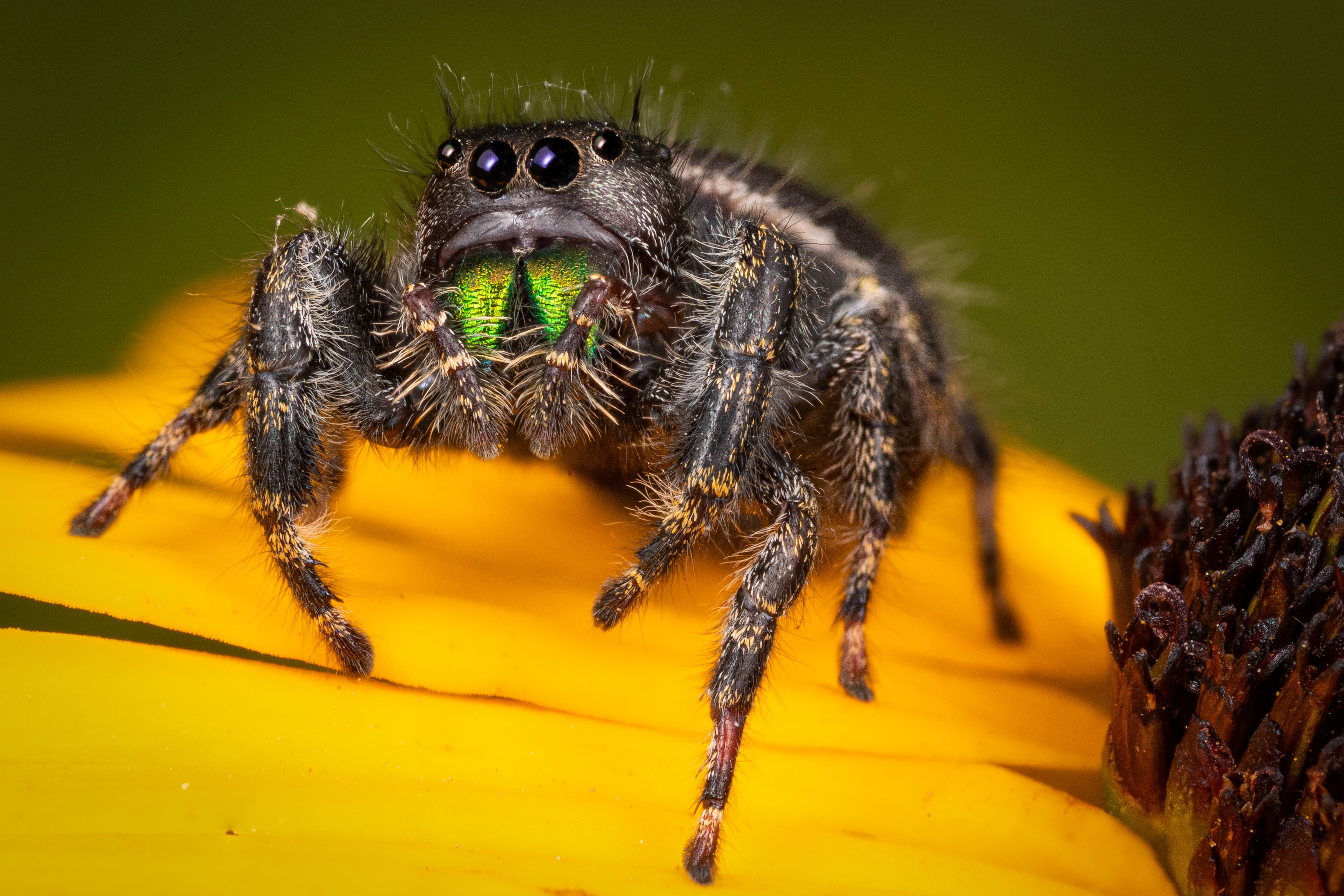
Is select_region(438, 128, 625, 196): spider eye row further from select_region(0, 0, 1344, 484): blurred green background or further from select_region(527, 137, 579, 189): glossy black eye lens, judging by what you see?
select_region(0, 0, 1344, 484): blurred green background

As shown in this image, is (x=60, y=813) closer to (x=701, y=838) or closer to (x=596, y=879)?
(x=596, y=879)

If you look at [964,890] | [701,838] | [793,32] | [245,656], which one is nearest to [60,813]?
[245,656]

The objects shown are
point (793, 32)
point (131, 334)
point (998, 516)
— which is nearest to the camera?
point (998, 516)


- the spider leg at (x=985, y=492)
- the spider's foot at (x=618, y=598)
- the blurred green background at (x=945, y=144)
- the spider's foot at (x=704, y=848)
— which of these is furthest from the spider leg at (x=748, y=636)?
the blurred green background at (x=945, y=144)


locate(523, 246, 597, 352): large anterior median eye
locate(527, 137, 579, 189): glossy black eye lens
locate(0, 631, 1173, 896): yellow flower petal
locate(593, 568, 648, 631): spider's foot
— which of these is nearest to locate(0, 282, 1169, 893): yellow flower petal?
locate(0, 631, 1173, 896): yellow flower petal

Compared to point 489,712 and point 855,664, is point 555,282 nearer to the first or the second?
point 489,712

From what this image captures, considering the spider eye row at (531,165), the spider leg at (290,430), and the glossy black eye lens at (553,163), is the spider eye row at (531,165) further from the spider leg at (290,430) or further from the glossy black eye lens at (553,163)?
the spider leg at (290,430)
